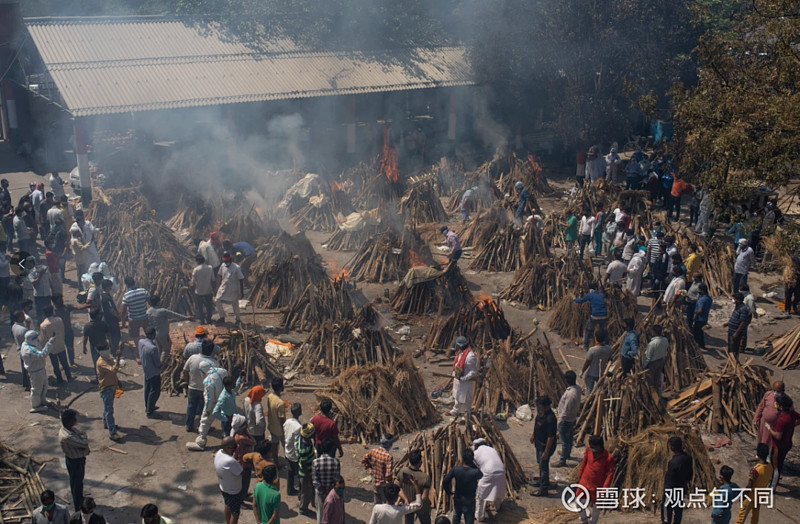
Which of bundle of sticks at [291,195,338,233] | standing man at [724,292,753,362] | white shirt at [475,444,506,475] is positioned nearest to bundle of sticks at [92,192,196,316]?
bundle of sticks at [291,195,338,233]

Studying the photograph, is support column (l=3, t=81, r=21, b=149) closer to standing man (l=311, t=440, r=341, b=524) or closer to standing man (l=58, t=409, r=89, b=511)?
standing man (l=58, t=409, r=89, b=511)

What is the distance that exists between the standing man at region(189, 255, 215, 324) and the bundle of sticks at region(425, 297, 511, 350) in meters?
4.36

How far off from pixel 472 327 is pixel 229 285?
4740 mm

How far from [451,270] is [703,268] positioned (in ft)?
20.0

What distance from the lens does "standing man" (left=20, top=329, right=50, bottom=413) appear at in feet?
36.0

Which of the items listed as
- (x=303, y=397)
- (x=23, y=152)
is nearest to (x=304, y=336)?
(x=303, y=397)

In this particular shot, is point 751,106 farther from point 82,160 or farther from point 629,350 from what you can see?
point 82,160

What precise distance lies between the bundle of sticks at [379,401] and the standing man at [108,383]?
294cm

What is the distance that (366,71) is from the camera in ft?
95.5

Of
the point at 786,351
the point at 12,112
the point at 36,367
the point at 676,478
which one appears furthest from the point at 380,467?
the point at 12,112

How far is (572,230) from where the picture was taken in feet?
60.8

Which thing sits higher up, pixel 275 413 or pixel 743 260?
pixel 743 260

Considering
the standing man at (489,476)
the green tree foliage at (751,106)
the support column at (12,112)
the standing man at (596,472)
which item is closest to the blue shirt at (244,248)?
the standing man at (489,476)

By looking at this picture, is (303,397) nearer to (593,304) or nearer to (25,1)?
(593,304)
